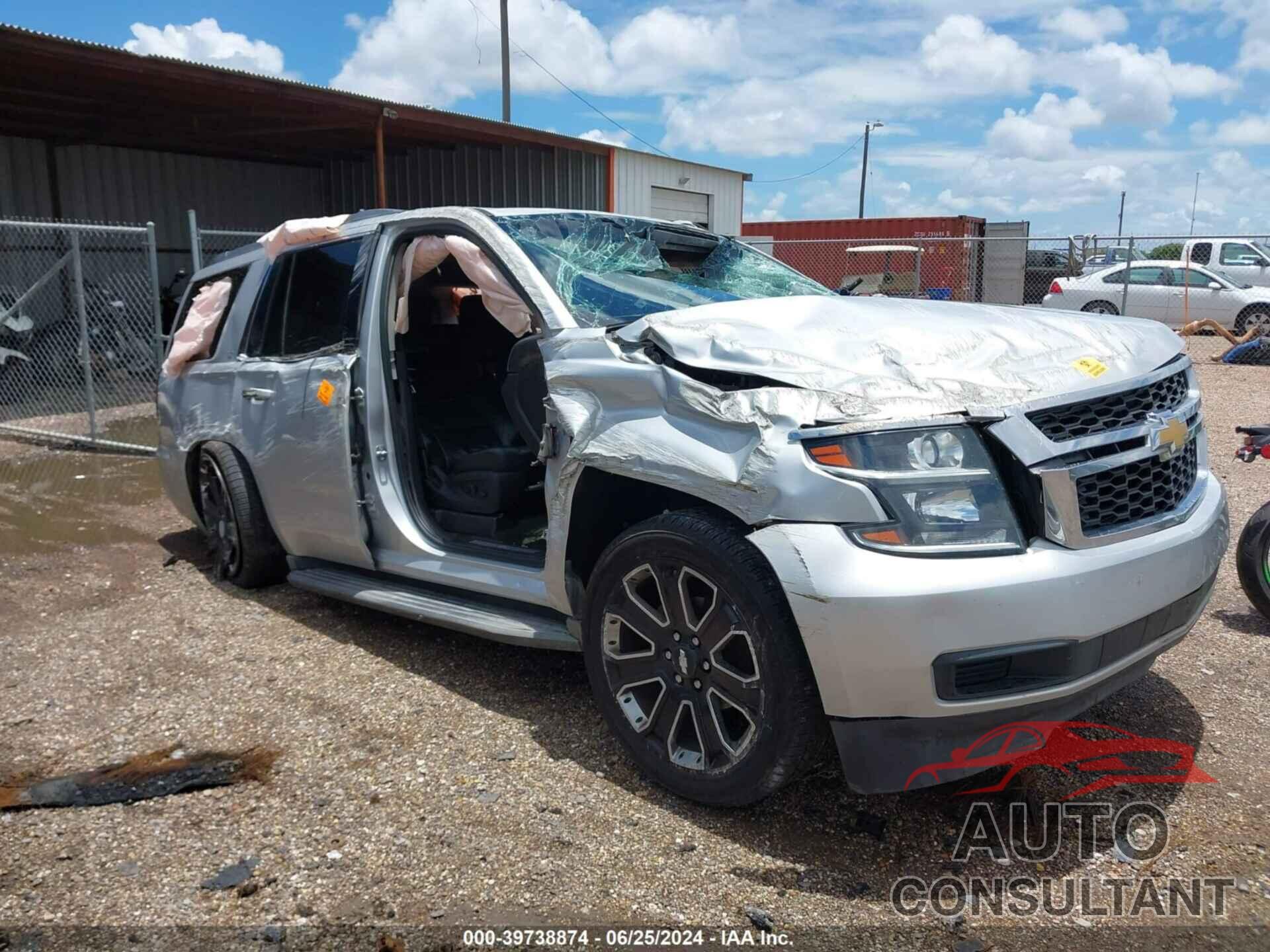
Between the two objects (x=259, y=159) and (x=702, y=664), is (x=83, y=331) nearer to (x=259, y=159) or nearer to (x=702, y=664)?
(x=702, y=664)

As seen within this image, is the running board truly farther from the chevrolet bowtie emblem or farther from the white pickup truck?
the white pickup truck

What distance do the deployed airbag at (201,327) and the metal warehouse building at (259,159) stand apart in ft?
24.3

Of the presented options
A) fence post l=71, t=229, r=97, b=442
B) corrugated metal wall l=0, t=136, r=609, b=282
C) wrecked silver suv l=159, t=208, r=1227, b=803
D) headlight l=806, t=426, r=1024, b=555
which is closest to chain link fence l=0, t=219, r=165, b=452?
fence post l=71, t=229, r=97, b=442

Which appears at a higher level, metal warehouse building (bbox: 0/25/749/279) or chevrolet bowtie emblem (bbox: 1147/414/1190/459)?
metal warehouse building (bbox: 0/25/749/279)

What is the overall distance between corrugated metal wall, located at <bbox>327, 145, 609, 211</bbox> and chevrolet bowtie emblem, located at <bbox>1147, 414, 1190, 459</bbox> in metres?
15.6

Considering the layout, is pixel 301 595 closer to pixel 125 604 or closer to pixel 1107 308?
pixel 125 604

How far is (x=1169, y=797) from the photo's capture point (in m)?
3.06

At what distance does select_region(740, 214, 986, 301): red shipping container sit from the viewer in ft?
67.2

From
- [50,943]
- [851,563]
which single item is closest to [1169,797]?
[851,563]

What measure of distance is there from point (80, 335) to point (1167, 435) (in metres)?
9.44

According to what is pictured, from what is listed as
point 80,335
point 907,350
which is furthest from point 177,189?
point 907,350

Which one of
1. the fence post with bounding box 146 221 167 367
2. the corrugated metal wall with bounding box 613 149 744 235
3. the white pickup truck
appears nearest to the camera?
the fence post with bounding box 146 221 167 367

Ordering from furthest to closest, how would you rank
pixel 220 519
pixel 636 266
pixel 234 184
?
pixel 234 184 → pixel 220 519 → pixel 636 266

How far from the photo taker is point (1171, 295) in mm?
16938
